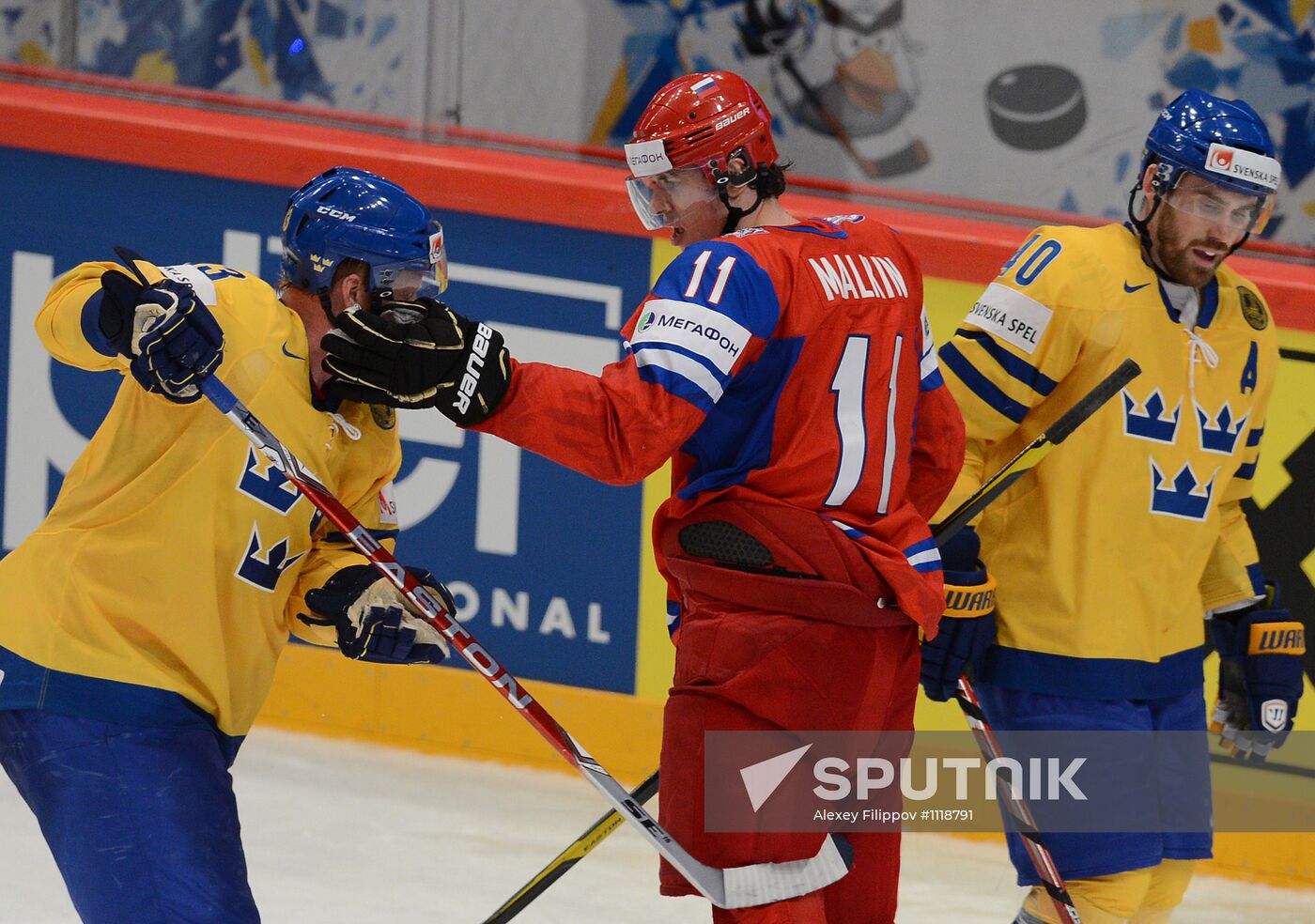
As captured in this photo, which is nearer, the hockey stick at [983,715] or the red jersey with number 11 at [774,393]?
the red jersey with number 11 at [774,393]

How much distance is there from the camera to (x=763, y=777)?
2.44m

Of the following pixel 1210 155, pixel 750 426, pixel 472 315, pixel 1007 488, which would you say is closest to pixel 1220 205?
pixel 1210 155

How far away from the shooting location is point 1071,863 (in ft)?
10.1

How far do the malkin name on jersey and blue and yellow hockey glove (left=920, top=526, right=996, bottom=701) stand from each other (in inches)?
22.9

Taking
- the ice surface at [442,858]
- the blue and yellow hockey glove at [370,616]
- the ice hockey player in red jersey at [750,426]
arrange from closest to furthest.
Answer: the ice hockey player in red jersey at [750,426]
the blue and yellow hockey glove at [370,616]
the ice surface at [442,858]

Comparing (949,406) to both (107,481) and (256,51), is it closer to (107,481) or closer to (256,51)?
(107,481)

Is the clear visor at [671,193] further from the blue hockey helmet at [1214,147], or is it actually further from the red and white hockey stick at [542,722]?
the blue hockey helmet at [1214,147]

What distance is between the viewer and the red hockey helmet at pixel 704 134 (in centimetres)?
254

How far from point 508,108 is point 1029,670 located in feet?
7.56

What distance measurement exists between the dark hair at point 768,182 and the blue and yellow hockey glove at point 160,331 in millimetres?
725

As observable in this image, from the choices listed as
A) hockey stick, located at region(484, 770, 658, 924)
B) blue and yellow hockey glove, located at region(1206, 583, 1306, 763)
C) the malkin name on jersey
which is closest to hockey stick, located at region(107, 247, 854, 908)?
hockey stick, located at region(484, 770, 658, 924)

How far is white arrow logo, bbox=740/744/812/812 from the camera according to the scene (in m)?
2.44

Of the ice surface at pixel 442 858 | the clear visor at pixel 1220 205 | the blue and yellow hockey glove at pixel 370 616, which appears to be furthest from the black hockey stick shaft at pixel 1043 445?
the ice surface at pixel 442 858

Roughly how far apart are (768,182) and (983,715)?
0.99m
